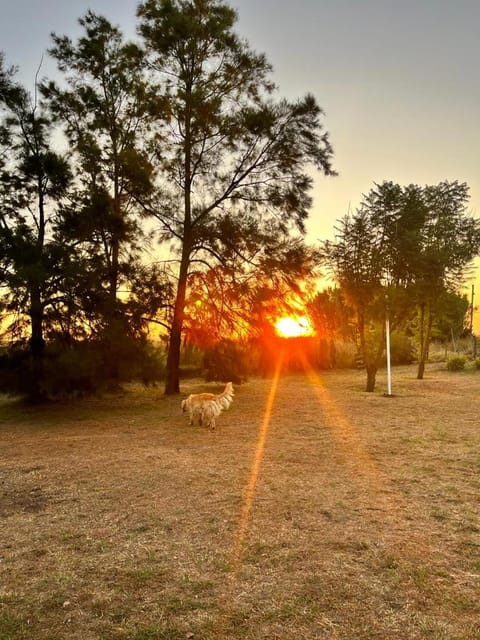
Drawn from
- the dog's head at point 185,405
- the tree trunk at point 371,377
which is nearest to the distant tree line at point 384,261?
the tree trunk at point 371,377

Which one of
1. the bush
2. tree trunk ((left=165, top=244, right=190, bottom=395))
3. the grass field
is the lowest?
the grass field

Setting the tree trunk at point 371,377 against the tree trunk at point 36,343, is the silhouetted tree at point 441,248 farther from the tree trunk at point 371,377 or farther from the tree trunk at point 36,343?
the tree trunk at point 36,343

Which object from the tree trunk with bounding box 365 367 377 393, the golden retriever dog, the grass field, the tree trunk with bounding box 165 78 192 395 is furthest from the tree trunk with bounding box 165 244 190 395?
the tree trunk with bounding box 365 367 377 393

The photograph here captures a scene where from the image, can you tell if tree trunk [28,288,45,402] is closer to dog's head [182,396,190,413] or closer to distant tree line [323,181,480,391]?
dog's head [182,396,190,413]

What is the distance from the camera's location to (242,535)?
3523 mm

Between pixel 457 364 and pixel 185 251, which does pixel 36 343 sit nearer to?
pixel 185 251

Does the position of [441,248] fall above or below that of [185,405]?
above

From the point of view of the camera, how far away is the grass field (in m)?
2.49

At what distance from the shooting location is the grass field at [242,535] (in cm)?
249

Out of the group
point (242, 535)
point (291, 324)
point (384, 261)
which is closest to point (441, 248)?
point (384, 261)

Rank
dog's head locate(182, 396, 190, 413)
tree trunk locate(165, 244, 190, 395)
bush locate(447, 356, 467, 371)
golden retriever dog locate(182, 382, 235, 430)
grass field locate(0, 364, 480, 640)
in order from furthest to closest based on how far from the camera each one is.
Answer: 1. bush locate(447, 356, 467, 371)
2. tree trunk locate(165, 244, 190, 395)
3. dog's head locate(182, 396, 190, 413)
4. golden retriever dog locate(182, 382, 235, 430)
5. grass field locate(0, 364, 480, 640)

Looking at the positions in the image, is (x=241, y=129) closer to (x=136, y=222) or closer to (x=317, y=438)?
(x=136, y=222)

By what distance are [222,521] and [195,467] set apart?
172cm

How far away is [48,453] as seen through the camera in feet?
21.2
